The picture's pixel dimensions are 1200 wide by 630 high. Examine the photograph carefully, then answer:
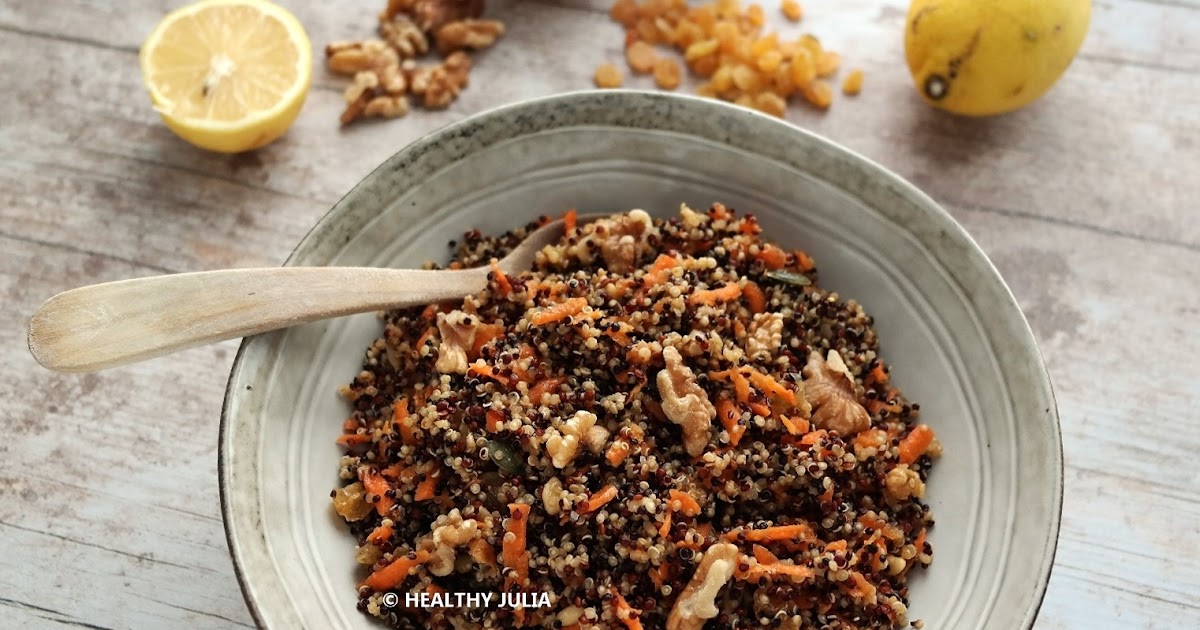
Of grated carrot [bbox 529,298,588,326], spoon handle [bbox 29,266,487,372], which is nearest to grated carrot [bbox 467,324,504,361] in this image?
grated carrot [bbox 529,298,588,326]

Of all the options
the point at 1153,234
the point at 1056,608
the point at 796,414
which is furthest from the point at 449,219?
the point at 1153,234

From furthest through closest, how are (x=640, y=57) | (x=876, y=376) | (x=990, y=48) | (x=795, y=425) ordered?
(x=640, y=57), (x=990, y=48), (x=876, y=376), (x=795, y=425)

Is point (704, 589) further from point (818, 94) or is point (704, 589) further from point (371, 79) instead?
point (371, 79)

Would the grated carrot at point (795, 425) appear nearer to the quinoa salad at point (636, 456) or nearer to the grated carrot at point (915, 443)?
the quinoa salad at point (636, 456)

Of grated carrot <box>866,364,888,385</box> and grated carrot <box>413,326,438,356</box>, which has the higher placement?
grated carrot <box>866,364,888,385</box>

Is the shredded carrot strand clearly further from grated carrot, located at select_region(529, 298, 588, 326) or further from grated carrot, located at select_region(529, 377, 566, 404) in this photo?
grated carrot, located at select_region(529, 298, 588, 326)

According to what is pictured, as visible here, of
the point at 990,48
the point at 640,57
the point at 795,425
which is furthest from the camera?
the point at 640,57

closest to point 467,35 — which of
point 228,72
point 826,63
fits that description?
point 228,72
